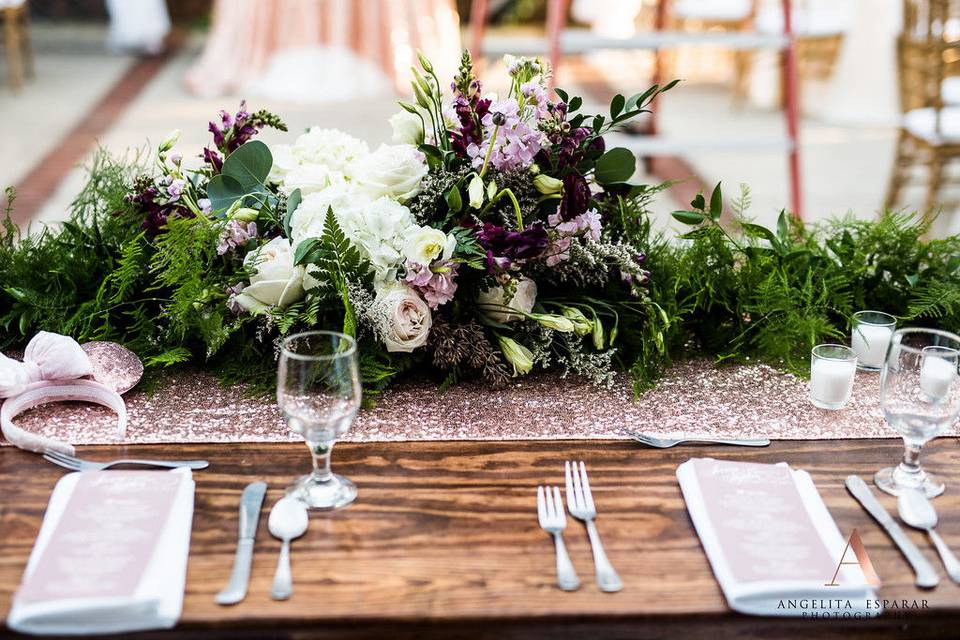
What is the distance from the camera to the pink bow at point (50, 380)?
47.4 inches

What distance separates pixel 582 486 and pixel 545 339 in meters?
0.33

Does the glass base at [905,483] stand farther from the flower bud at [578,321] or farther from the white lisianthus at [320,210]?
the white lisianthus at [320,210]

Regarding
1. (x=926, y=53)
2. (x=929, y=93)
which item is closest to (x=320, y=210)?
(x=926, y=53)

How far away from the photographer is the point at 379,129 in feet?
17.4

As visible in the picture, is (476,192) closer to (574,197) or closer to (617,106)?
(574,197)

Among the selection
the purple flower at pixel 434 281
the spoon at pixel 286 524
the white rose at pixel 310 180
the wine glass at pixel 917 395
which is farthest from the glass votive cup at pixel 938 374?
the white rose at pixel 310 180

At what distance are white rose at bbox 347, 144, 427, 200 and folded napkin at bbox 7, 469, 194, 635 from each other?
19.2 inches

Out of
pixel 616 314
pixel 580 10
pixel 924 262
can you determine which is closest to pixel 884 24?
pixel 580 10

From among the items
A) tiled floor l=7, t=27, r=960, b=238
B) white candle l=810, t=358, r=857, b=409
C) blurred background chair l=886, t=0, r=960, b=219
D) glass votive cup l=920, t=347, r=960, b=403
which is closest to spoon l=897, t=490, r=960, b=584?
glass votive cup l=920, t=347, r=960, b=403

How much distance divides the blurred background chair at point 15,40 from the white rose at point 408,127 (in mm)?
5270

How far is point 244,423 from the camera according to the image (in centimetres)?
122

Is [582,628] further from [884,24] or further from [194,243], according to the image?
[884,24]

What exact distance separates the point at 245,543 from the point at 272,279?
44 cm

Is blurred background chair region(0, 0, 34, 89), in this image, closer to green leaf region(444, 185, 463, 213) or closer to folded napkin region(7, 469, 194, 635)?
green leaf region(444, 185, 463, 213)
